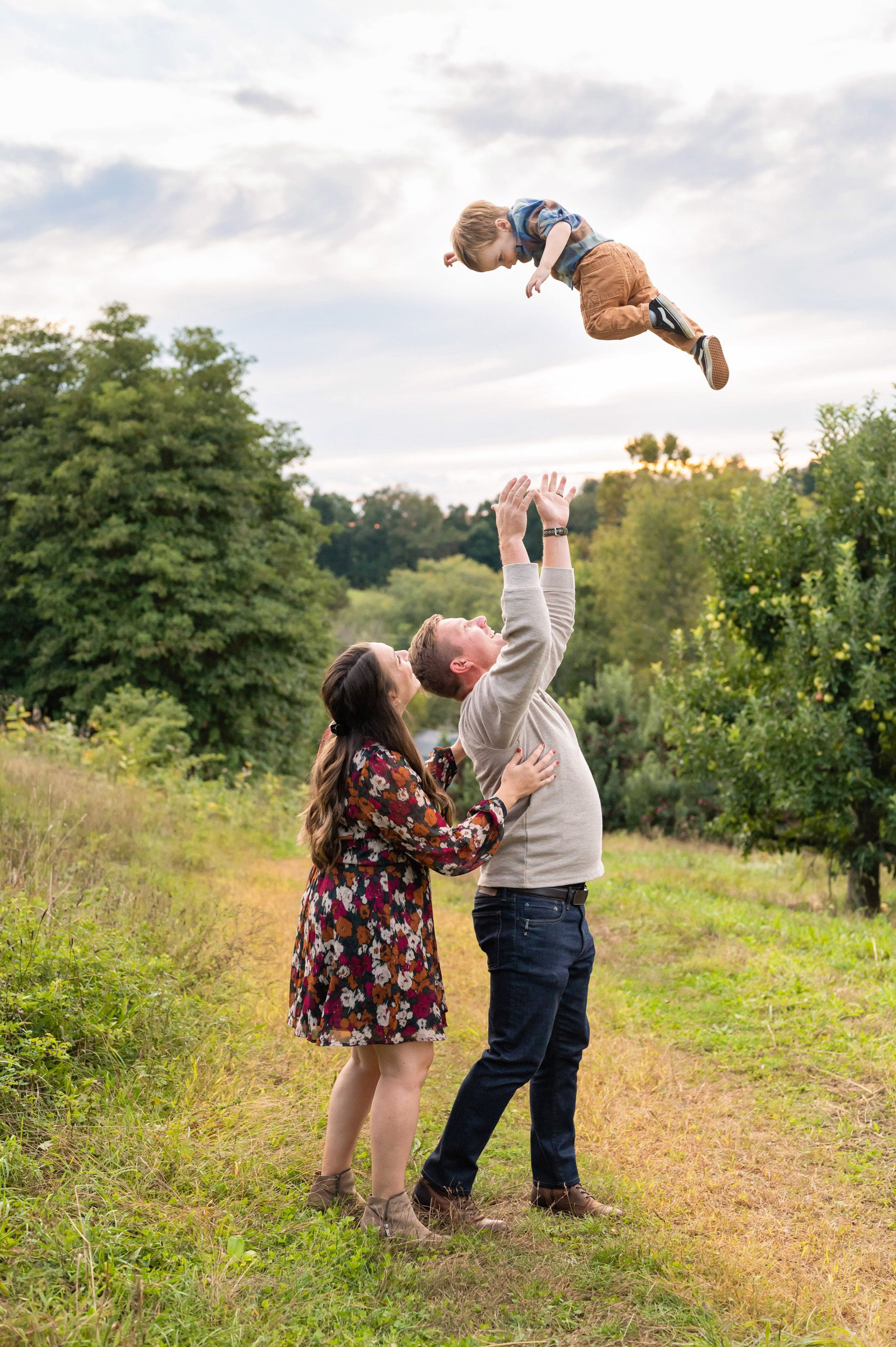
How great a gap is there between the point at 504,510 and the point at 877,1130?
3.21m

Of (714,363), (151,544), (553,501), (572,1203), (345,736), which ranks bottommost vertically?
(572,1203)

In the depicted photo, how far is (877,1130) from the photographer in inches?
176

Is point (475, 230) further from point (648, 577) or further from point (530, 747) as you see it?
point (648, 577)

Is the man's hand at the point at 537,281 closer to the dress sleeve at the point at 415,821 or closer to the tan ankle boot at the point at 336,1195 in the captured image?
the dress sleeve at the point at 415,821

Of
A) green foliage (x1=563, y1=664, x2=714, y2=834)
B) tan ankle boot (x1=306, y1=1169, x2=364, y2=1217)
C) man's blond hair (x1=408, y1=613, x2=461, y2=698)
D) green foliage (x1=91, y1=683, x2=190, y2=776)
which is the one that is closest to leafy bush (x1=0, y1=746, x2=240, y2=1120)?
tan ankle boot (x1=306, y1=1169, x2=364, y2=1217)

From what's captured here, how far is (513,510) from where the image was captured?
10.6ft

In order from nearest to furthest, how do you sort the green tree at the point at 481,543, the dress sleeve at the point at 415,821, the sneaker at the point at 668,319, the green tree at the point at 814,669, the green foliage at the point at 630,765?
the dress sleeve at the point at 415,821 → the sneaker at the point at 668,319 → the green tree at the point at 814,669 → the green foliage at the point at 630,765 → the green tree at the point at 481,543

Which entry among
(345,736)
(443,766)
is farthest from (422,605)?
(345,736)

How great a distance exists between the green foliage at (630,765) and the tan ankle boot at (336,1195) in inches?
724

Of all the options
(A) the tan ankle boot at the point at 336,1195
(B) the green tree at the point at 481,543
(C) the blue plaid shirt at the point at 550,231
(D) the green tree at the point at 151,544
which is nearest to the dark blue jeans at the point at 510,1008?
(A) the tan ankle boot at the point at 336,1195

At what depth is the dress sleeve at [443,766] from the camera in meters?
3.81

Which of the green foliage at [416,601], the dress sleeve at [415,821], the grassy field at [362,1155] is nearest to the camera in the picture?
the grassy field at [362,1155]

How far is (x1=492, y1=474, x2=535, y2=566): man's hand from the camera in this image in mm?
3240

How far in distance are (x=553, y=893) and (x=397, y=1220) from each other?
3.66 ft
